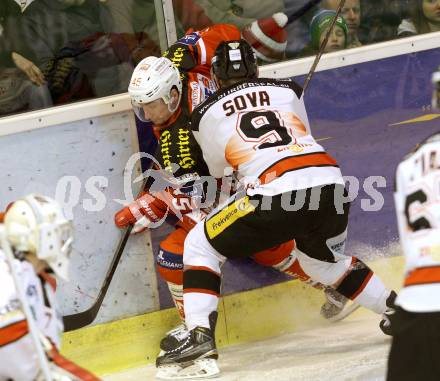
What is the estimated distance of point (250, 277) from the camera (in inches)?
198

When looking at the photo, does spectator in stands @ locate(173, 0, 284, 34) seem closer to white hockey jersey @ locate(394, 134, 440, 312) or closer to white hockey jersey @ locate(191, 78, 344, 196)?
white hockey jersey @ locate(191, 78, 344, 196)

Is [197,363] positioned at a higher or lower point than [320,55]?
lower

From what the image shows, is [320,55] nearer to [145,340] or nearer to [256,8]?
[256,8]

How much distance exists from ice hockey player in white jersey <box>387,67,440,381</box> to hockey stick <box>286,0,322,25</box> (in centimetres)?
211

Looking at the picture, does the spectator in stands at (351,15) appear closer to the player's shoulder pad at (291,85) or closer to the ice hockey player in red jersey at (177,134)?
the ice hockey player in red jersey at (177,134)

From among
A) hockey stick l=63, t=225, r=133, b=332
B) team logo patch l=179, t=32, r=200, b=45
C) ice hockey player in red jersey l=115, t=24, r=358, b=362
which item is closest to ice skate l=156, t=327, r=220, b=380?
ice hockey player in red jersey l=115, t=24, r=358, b=362

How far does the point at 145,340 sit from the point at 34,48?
49.7 inches

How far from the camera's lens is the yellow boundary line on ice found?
4758 mm

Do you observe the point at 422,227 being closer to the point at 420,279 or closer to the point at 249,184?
the point at 420,279

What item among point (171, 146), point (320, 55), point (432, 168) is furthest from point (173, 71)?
point (432, 168)

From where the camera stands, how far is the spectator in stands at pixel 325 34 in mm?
5039

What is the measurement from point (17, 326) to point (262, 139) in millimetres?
1512

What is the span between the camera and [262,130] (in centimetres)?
429

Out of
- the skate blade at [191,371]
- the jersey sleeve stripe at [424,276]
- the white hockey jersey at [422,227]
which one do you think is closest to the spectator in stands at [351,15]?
the skate blade at [191,371]
